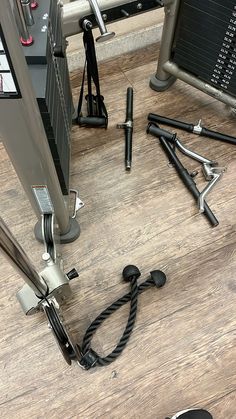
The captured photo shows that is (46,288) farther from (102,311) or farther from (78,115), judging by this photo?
(78,115)

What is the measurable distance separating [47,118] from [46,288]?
36cm

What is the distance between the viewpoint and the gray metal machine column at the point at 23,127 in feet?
1.70

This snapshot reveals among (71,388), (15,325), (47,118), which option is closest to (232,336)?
(71,388)

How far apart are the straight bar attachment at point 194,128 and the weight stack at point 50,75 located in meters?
0.38

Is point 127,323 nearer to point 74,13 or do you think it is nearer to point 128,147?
point 128,147

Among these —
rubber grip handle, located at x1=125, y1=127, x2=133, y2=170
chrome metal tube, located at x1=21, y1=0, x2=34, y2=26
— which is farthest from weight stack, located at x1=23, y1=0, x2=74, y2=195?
rubber grip handle, located at x1=125, y1=127, x2=133, y2=170

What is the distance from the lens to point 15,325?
3.35 ft

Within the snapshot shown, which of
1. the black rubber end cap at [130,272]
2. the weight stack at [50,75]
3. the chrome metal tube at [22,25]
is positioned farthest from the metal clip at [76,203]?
the chrome metal tube at [22,25]

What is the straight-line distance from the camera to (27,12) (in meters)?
0.72

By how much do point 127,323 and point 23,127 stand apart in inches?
23.2

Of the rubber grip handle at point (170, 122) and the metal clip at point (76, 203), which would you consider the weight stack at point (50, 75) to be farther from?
the rubber grip handle at point (170, 122)

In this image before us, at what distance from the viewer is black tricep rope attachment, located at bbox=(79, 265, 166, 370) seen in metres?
0.95

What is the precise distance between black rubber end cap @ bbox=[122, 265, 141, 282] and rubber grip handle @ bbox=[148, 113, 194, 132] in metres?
0.52

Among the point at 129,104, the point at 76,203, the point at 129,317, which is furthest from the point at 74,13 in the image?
the point at 129,317
